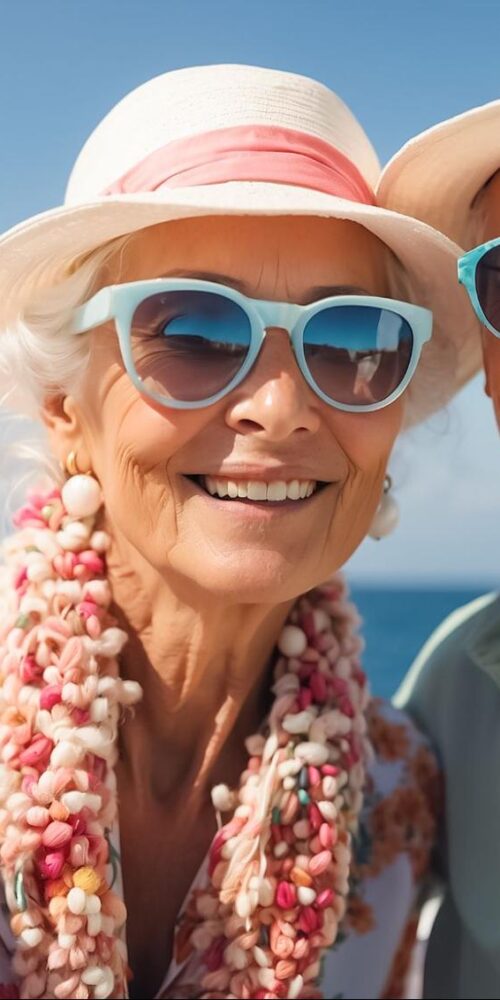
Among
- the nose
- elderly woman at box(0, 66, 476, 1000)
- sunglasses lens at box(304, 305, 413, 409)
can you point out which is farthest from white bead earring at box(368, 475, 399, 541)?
the nose

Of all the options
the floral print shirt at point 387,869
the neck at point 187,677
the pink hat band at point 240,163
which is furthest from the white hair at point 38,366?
the floral print shirt at point 387,869

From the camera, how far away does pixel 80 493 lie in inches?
91.2

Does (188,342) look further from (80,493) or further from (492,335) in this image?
(492,335)

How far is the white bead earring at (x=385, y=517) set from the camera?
8.29 feet

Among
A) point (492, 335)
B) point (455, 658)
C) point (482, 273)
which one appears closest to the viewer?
point (482, 273)

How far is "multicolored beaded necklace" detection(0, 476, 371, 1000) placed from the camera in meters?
2.19

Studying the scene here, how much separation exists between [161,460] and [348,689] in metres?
0.74

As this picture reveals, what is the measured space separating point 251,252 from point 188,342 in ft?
0.63

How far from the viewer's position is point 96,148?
89.6 inches

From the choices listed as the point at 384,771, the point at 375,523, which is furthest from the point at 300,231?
the point at 384,771

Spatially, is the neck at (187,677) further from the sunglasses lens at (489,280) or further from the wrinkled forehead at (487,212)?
the wrinkled forehead at (487,212)

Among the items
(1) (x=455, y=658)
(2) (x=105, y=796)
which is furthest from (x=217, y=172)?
(1) (x=455, y=658)

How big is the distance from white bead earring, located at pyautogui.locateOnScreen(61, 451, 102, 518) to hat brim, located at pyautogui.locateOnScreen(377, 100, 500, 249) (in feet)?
2.62

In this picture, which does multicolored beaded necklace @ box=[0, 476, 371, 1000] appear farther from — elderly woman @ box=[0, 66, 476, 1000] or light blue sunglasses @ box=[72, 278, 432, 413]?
light blue sunglasses @ box=[72, 278, 432, 413]
